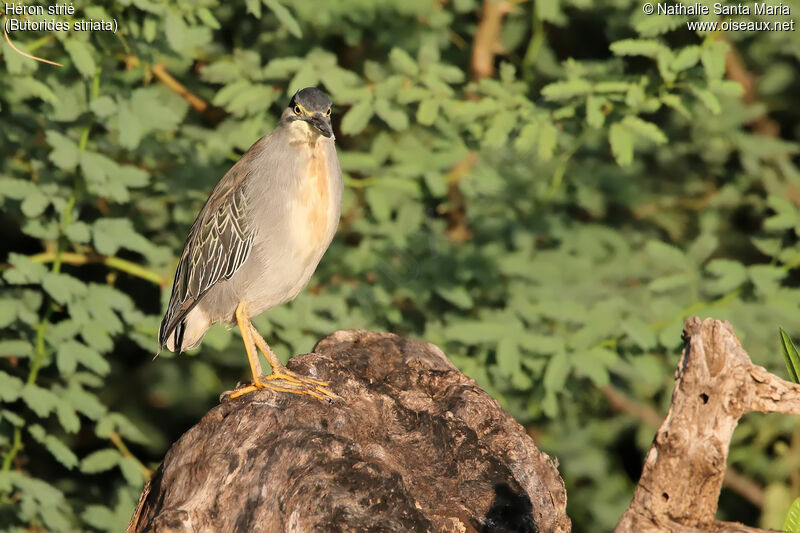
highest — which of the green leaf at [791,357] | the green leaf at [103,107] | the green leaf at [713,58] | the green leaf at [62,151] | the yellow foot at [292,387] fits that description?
the green leaf at [713,58]

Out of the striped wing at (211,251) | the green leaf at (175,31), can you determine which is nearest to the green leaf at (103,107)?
the green leaf at (175,31)

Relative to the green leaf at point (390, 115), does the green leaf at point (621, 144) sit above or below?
below

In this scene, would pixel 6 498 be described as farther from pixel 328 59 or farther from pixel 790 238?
pixel 790 238

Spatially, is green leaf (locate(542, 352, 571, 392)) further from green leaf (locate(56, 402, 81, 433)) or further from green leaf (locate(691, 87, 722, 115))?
green leaf (locate(56, 402, 81, 433))

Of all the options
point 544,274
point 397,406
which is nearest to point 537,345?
point 544,274

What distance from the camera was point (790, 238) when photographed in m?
6.15

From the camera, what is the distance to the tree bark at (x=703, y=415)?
319 cm

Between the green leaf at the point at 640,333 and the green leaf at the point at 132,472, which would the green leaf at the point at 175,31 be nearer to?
the green leaf at the point at 132,472

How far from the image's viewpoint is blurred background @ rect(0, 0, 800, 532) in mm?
5512

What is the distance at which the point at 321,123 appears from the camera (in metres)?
4.72

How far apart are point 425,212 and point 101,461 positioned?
106 inches

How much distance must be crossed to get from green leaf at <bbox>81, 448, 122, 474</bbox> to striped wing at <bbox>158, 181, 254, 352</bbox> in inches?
43.4

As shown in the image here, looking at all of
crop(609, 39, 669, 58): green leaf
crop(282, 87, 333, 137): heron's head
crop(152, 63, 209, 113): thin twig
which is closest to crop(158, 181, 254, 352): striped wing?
crop(282, 87, 333, 137): heron's head

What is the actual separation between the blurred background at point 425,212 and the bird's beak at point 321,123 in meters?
0.86
